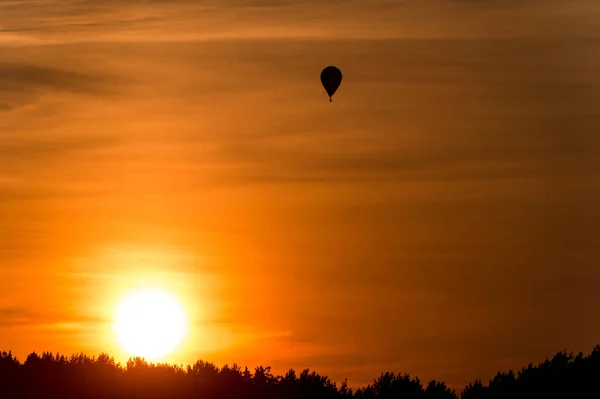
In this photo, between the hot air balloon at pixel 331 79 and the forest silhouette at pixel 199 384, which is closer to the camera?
the forest silhouette at pixel 199 384

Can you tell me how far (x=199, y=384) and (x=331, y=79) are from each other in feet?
77.8

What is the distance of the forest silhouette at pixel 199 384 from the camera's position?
74469 mm

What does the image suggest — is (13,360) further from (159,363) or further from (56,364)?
(159,363)

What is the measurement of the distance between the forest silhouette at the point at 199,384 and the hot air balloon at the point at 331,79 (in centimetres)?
1880

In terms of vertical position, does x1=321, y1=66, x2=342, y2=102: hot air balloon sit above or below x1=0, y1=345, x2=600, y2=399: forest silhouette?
above

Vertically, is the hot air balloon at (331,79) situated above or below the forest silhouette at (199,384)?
above

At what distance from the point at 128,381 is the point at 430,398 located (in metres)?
18.6

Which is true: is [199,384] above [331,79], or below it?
below

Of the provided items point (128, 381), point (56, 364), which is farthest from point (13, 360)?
point (128, 381)

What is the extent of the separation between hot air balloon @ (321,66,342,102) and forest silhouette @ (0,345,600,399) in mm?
18801

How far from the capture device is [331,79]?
90000 millimetres

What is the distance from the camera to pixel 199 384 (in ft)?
250

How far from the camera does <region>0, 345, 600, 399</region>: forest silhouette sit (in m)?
74.5

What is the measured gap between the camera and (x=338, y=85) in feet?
296
